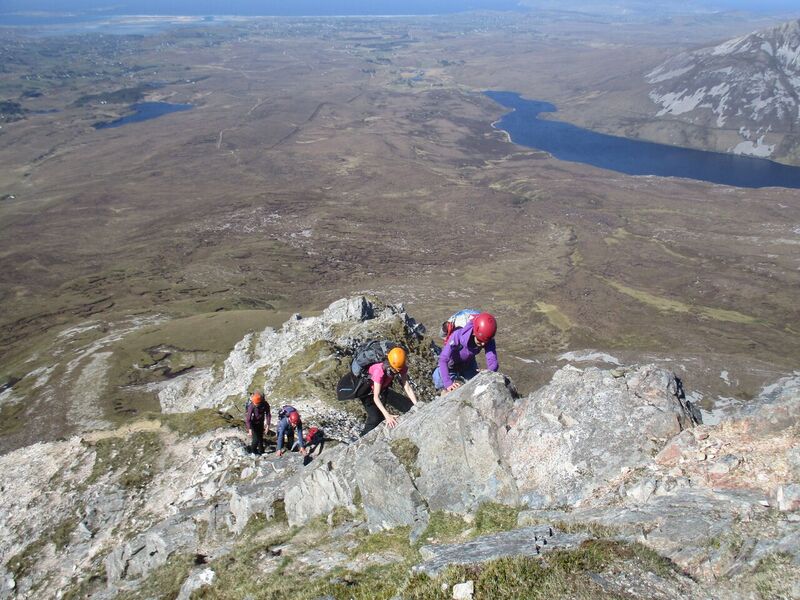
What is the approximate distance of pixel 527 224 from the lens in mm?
160000

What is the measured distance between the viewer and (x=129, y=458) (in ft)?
93.5

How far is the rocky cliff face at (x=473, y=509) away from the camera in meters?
10.8

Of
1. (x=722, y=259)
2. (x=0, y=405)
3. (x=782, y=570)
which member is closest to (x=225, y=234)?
(x=0, y=405)

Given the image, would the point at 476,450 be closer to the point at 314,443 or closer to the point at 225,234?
the point at 314,443

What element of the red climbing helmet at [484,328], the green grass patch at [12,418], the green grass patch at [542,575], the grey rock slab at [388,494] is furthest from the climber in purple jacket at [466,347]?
the green grass patch at [12,418]

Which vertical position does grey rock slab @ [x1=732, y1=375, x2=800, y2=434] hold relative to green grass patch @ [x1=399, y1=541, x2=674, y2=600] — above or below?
above

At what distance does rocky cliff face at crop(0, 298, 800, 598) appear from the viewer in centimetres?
1077

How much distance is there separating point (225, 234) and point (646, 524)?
149 meters

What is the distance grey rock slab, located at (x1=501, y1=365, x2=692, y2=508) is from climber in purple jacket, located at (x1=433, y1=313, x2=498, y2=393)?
7.11ft

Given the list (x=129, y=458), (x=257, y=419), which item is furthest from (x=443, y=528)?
(x=129, y=458)

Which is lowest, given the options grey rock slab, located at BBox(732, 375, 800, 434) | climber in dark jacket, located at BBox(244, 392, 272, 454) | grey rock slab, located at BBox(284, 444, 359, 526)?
climber in dark jacket, located at BBox(244, 392, 272, 454)

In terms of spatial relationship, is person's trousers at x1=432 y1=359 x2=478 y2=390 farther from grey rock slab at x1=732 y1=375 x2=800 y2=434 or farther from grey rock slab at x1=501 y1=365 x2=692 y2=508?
grey rock slab at x1=732 y1=375 x2=800 y2=434

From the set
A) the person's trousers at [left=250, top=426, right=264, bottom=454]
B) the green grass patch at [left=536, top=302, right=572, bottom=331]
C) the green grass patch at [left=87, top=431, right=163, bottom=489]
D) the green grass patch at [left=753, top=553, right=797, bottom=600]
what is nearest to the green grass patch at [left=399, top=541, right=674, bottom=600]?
the green grass patch at [left=753, top=553, right=797, bottom=600]

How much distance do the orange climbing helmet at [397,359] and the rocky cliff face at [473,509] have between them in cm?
227
